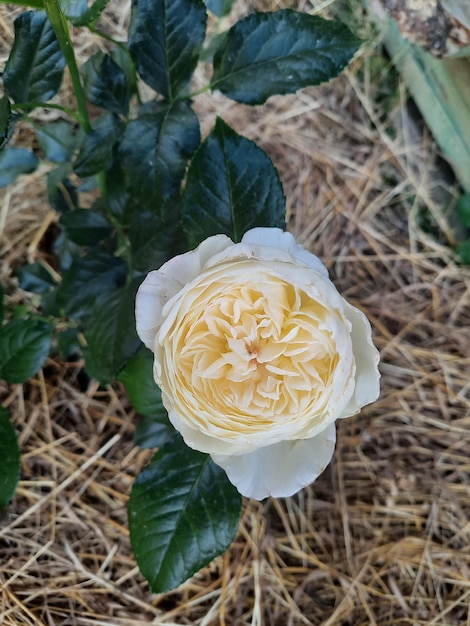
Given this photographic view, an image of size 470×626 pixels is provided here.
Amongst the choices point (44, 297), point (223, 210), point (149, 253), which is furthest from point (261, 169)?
point (44, 297)

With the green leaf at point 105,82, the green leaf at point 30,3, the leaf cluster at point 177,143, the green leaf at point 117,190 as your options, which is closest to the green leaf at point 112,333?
the leaf cluster at point 177,143

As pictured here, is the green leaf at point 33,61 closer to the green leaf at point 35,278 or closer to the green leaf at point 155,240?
the green leaf at point 155,240

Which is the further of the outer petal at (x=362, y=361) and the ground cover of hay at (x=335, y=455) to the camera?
the ground cover of hay at (x=335, y=455)

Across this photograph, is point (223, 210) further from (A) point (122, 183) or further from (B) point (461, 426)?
(B) point (461, 426)

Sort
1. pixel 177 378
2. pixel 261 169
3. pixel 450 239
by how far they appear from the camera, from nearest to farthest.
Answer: pixel 177 378 → pixel 261 169 → pixel 450 239

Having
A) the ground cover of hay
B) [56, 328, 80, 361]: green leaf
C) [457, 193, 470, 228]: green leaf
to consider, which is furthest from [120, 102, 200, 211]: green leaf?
[457, 193, 470, 228]: green leaf

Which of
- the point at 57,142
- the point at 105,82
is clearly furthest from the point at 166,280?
the point at 57,142

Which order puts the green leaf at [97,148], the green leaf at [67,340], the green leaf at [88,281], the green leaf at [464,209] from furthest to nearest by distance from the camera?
1. the green leaf at [464,209]
2. the green leaf at [67,340]
3. the green leaf at [88,281]
4. the green leaf at [97,148]
